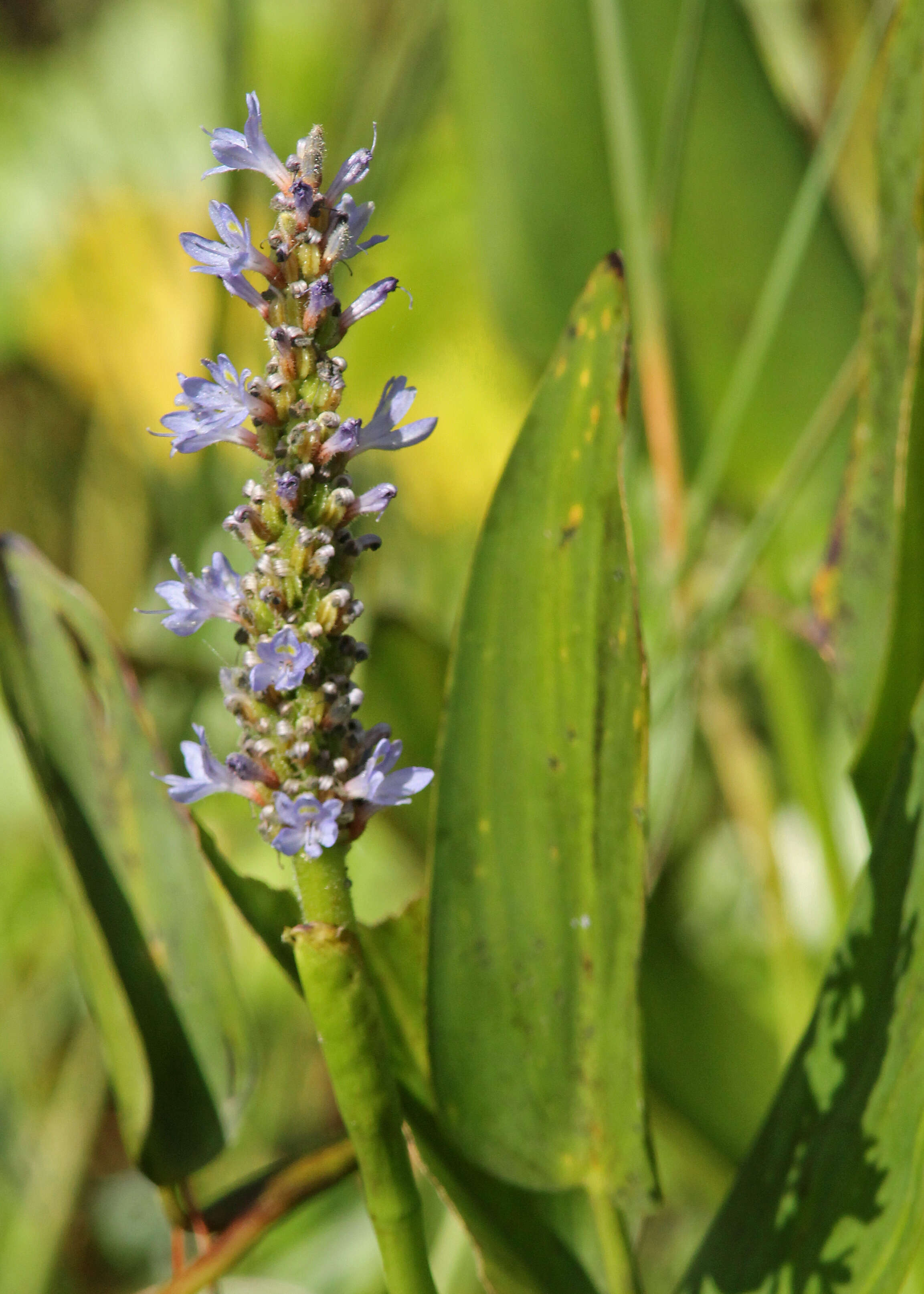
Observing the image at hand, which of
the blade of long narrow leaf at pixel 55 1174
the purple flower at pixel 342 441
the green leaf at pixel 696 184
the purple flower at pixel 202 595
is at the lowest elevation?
the blade of long narrow leaf at pixel 55 1174

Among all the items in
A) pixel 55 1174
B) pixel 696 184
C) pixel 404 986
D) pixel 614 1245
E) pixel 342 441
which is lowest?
pixel 55 1174

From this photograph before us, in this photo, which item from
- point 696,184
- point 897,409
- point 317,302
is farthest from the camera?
point 696,184

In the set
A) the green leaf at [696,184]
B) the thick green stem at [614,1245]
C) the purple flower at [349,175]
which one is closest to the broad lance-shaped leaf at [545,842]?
the thick green stem at [614,1245]

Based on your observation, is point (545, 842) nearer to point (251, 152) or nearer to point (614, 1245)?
point (614, 1245)

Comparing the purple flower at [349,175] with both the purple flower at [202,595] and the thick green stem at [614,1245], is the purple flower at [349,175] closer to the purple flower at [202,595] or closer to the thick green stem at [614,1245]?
the purple flower at [202,595]

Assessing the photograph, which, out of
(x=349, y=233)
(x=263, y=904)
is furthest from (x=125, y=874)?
(x=349, y=233)

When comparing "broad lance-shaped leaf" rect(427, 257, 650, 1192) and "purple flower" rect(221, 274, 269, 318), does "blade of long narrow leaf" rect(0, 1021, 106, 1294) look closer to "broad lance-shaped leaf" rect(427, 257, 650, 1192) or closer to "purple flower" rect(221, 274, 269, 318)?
→ "broad lance-shaped leaf" rect(427, 257, 650, 1192)

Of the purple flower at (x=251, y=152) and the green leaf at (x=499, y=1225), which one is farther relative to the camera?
the green leaf at (x=499, y=1225)
